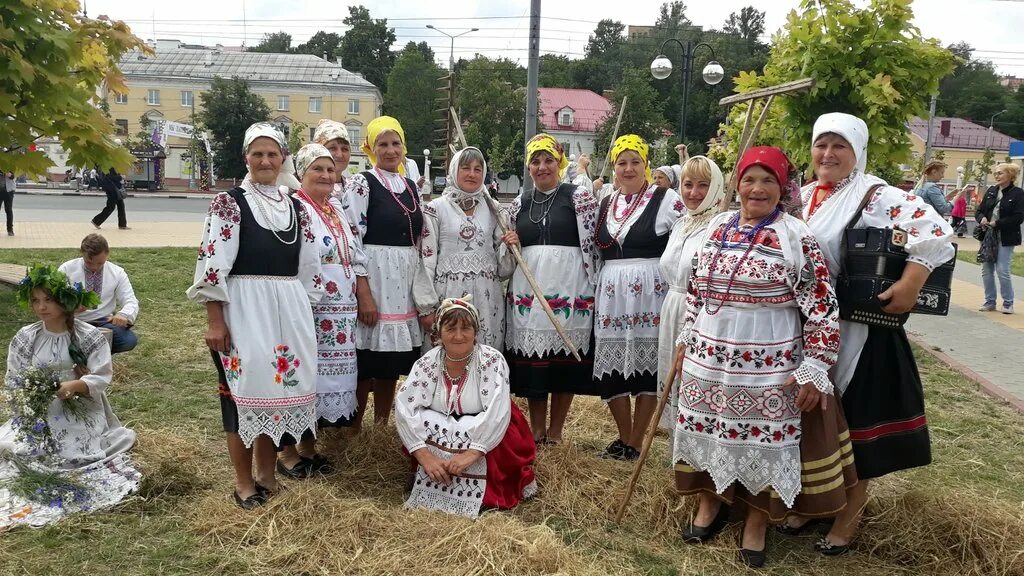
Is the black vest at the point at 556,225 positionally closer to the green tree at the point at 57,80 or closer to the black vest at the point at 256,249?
the black vest at the point at 256,249

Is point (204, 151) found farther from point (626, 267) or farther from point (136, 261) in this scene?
point (626, 267)

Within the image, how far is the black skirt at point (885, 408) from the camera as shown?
11.3ft

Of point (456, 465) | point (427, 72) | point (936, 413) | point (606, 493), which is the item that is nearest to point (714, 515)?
point (606, 493)

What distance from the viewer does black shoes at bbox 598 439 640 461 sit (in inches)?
191

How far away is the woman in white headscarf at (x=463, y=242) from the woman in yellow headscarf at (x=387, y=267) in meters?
0.09

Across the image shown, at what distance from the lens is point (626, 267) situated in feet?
15.0

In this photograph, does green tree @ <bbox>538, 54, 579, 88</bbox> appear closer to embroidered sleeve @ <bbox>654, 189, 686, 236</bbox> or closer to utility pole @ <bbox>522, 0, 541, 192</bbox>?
utility pole @ <bbox>522, 0, 541, 192</bbox>

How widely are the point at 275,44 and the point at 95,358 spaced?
89.7 m

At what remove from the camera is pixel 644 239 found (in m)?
4.54

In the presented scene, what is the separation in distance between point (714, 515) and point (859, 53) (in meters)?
2.59

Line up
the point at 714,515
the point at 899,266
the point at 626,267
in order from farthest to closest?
the point at 626,267 < the point at 714,515 < the point at 899,266

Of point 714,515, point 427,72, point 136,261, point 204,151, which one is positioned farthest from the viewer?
point 427,72

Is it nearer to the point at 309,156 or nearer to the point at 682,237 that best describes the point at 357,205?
the point at 309,156

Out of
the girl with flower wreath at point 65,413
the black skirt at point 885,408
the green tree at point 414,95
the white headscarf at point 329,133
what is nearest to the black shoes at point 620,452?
the black skirt at point 885,408
